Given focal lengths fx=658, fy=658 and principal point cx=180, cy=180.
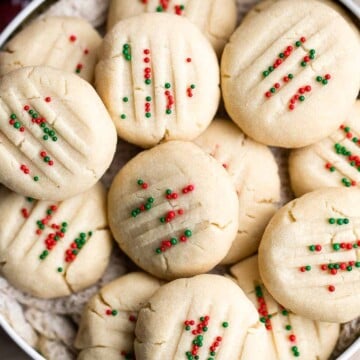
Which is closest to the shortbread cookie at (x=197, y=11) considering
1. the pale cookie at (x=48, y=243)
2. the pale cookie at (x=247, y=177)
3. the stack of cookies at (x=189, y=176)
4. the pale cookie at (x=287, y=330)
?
the stack of cookies at (x=189, y=176)

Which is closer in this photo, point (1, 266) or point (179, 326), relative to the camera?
point (179, 326)

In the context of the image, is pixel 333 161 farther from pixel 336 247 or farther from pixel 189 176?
pixel 189 176

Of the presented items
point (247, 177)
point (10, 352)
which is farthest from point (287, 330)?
point (10, 352)

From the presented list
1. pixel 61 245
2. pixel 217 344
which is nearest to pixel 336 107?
pixel 217 344

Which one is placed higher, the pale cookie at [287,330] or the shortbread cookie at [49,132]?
the shortbread cookie at [49,132]

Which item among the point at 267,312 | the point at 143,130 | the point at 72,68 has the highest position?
the point at 72,68

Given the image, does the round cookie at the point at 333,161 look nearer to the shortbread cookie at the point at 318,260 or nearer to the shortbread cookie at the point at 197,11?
the shortbread cookie at the point at 318,260

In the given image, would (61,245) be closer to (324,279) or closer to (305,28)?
(324,279)
